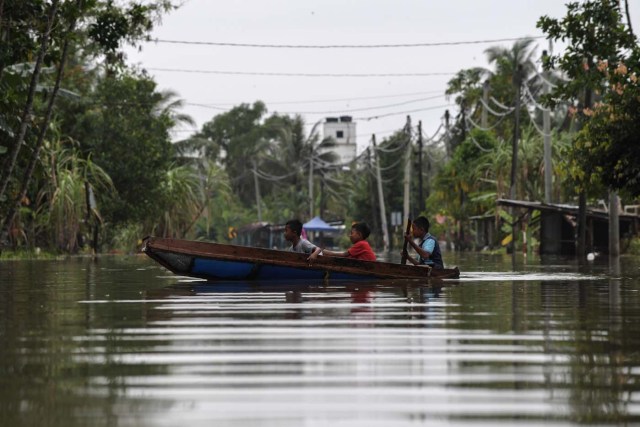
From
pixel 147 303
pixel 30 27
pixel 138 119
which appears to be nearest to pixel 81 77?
pixel 138 119

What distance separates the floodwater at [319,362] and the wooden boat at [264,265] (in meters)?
4.24

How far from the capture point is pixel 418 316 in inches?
464

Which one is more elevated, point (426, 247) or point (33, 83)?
point (33, 83)

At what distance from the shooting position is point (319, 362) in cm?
757

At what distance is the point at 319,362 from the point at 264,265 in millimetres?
11508

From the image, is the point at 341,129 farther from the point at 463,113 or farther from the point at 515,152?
the point at 515,152

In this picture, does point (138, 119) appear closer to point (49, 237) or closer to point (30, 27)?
point (49, 237)

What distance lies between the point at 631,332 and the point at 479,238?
198 feet

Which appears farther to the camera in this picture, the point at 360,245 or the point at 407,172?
the point at 407,172

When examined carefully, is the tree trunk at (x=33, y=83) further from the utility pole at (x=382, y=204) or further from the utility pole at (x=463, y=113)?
the utility pole at (x=382, y=204)

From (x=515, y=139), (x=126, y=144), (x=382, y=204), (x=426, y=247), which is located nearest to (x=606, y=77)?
(x=426, y=247)

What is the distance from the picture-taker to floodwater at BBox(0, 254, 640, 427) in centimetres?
571

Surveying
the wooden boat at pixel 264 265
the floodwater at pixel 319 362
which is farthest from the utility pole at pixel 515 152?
the floodwater at pixel 319 362

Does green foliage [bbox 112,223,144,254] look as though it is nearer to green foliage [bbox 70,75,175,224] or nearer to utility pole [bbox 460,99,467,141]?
green foliage [bbox 70,75,175,224]
